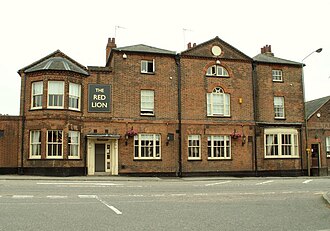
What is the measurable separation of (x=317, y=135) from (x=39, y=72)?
22449mm

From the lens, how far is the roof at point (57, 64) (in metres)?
26.5

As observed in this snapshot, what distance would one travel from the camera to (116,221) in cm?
931

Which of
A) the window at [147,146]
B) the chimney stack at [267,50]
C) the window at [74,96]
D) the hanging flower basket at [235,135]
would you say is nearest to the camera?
the window at [74,96]

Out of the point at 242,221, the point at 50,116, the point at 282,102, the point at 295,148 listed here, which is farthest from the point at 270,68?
the point at 242,221

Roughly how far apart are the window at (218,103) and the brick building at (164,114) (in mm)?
77

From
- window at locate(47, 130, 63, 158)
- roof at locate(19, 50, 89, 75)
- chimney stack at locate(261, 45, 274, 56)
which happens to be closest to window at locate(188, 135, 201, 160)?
roof at locate(19, 50, 89, 75)

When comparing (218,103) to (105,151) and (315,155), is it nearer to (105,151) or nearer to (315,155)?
(105,151)

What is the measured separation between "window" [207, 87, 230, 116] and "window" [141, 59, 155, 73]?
4.74 metres

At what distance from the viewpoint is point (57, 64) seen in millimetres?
26766

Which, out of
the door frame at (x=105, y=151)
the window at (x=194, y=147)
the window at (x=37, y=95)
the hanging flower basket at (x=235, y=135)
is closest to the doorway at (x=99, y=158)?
the door frame at (x=105, y=151)

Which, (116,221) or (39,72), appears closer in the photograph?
(116,221)

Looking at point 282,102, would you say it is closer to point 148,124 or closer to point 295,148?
point 295,148

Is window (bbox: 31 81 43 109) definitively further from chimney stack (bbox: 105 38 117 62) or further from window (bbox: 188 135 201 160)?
window (bbox: 188 135 201 160)

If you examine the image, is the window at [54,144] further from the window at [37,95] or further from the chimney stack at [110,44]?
the chimney stack at [110,44]
